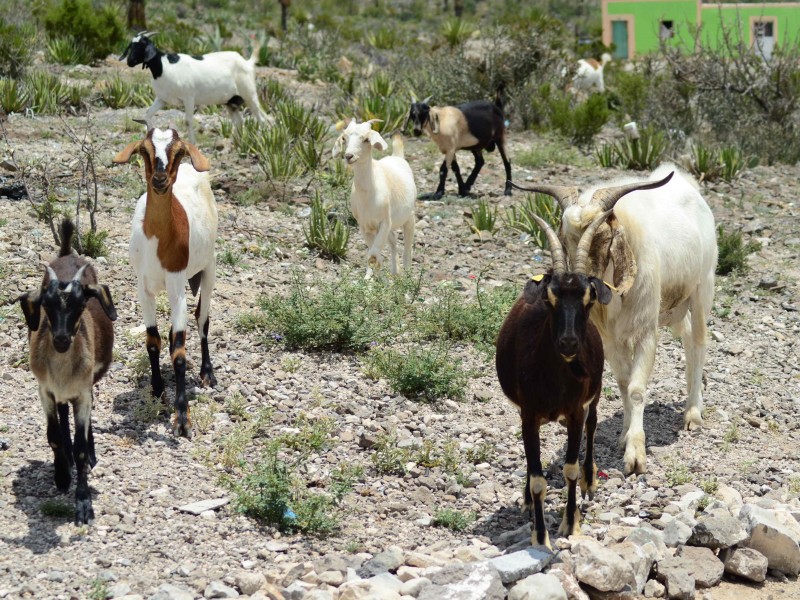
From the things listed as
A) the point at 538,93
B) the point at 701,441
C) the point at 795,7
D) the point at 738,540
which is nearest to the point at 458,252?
the point at 701,441

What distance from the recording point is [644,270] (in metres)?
6.89

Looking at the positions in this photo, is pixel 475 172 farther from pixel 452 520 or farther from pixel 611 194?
pixel 452 520

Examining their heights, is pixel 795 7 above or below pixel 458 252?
above

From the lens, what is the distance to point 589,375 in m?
5.61

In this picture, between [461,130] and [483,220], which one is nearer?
[483,220]

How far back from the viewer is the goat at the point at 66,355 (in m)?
5.48

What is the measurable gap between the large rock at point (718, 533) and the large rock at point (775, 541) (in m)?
0.08

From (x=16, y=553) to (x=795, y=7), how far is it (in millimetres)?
33389

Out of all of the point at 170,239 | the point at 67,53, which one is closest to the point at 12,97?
the point at 67,53

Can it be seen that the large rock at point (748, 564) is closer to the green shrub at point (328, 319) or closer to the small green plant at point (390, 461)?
the small green plant at point (390, 461)

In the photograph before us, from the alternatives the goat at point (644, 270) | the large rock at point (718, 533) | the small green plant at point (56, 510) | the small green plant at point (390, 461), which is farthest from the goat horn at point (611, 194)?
the small green plant at point (56, 510)

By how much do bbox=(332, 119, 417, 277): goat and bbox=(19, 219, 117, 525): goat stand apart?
180 inches

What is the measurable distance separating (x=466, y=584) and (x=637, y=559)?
41.6 inches

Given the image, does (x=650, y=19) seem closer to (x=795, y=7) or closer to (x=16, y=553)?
(x=795, y=7)
